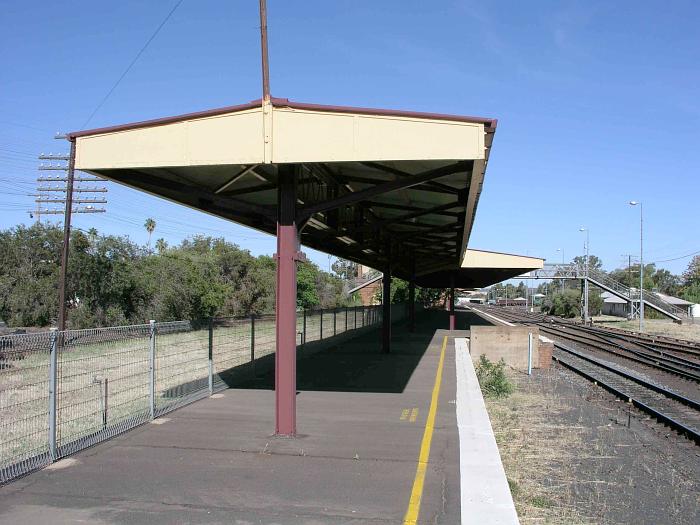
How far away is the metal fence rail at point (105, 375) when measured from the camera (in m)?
7.75

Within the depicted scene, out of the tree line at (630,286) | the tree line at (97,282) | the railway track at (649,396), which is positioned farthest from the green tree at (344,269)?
the railway track at (649,396)

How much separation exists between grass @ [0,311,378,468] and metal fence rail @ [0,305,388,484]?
16 millimetres

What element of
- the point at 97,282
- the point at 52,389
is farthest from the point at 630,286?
the point at 52,389

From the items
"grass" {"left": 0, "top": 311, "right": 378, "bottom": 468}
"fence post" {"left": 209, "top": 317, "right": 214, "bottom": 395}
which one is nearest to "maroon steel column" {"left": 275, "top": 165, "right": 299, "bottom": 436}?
"grass" {"left": 0, "top": 311, "right": 378, "bottom": 468}

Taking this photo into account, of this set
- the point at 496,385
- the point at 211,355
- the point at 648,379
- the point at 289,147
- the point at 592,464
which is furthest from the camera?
the point at 648,379

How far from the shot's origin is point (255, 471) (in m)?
7.65

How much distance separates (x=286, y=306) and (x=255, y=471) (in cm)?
263

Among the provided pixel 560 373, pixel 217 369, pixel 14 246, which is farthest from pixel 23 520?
pixel 14 246

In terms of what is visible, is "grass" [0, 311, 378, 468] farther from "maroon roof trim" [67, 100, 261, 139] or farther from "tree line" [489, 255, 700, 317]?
"tree line" [489, 255, 700, 317]

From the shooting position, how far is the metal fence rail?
7.75 metres

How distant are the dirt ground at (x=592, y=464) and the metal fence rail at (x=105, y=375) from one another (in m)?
5.27

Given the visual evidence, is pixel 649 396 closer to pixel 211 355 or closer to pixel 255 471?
pixel 211 355

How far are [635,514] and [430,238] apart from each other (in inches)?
726

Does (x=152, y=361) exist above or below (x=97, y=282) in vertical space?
below
